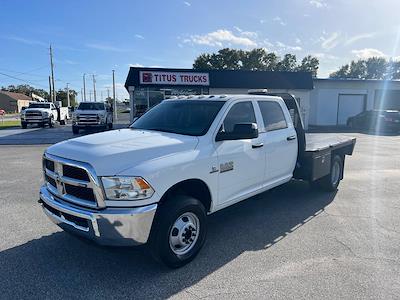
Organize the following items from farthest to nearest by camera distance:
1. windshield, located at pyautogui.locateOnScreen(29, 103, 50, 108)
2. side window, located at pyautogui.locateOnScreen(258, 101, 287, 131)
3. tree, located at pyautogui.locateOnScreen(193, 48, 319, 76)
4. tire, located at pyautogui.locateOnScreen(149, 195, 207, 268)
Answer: tree, located at pyautogui.locateOnScreen(193, 48, 319, 76), windshield, located at pyautogui.locateOnScreen(29, 103, 50, 108), side window, located at pyautogui.locateOnScreen(258, 101, 287, 131), tire, located at pyautogui.locateOnScreen(149, 195, 207, 268)

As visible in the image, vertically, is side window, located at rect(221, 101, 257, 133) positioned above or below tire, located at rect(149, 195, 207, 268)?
above

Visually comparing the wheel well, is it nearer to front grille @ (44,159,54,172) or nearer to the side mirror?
the side mirror

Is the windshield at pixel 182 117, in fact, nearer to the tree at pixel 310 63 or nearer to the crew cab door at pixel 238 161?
the crew cab door at pixel 238 161

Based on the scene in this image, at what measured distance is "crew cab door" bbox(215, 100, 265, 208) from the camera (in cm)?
406

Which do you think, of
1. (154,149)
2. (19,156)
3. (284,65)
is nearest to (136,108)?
(19,156)

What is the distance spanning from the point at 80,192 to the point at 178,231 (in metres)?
1.13

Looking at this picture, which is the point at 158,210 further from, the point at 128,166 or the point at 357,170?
the point at 357,170

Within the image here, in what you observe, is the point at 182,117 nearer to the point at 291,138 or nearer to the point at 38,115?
the point at 291,138

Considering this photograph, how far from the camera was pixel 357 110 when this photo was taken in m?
29.2

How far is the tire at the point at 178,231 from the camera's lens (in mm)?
3395

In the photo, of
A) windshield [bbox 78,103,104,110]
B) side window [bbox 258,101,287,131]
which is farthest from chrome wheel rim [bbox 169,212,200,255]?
windshield [bbox 78,103,104,110]

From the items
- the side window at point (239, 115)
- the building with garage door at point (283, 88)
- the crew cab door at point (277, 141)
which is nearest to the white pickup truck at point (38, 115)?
the building with garage door at point (283, 88)

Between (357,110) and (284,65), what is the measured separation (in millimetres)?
41298

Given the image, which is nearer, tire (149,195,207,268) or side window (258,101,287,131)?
tire (149,195,207,268)
